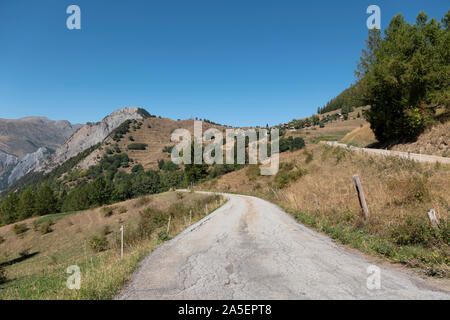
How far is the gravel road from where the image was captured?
4.51 metres

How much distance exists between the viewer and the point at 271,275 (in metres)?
5.55

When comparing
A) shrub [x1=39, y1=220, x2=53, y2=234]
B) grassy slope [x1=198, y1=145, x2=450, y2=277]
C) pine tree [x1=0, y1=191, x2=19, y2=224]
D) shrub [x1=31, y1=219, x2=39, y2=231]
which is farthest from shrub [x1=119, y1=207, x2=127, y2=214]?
pine tree [x1=0, y1=191, x2=19, y2=224]

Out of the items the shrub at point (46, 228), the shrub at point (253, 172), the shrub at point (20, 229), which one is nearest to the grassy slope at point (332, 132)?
the shrub at point (253, 172)

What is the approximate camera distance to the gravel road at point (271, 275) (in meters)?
4.51

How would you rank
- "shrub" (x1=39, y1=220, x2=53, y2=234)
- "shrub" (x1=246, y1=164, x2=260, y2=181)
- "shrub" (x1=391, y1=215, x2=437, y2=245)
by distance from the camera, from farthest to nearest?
1. "shrub" (x1=246, y1=164, x2=260, y2=181)
2. "shrub" (x1=39, y1=220, x2=53, y2=234)
3. "shrub" (x1=391, y1=215, x2=437, y2=245)

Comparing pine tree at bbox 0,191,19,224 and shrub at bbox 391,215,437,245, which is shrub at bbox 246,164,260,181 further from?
pine tree at bbox 0,191,19,224

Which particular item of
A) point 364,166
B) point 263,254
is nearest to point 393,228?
point 263,254

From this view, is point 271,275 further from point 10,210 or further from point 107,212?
point 10,210

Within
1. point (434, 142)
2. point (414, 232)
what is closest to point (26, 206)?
point (414, 232)

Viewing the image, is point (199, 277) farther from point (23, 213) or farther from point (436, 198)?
point (23, 213)

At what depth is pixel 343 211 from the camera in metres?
11.4

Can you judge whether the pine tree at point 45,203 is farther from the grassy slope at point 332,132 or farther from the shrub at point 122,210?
the grassy slope at point 332,132

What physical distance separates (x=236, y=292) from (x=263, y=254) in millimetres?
3006

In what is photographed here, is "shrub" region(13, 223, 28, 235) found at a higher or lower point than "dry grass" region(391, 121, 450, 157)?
lower
